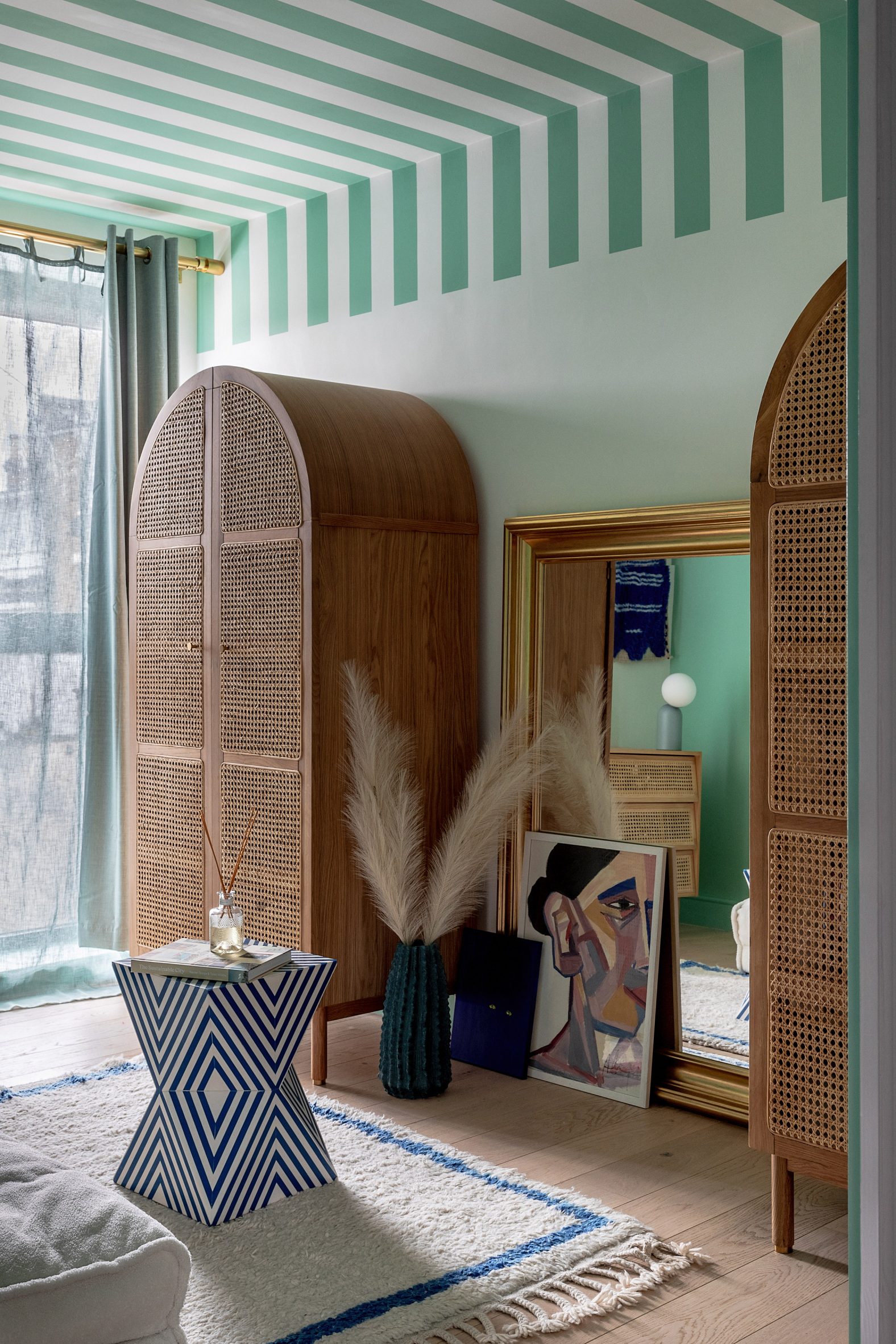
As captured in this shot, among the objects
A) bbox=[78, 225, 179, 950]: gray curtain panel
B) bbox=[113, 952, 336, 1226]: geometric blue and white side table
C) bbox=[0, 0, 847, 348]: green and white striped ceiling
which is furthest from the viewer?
bbox=[78, 225, 179, 950]: gray curtain panel

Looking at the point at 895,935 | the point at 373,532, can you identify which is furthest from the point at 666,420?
the point at 895,935

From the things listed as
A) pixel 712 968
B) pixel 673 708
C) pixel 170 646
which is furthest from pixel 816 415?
pixel 170 646

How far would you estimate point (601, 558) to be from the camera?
331 cm

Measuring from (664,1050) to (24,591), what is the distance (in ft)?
8.30

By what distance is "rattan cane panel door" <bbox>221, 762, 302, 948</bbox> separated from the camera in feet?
10.7

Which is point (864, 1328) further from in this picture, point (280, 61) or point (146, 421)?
point (146, 421)

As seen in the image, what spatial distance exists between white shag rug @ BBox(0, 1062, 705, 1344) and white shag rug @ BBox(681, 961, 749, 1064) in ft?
2.20

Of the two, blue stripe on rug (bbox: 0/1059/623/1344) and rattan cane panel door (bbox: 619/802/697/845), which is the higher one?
rattan cane panel door (bbox: 619/802/697/845)

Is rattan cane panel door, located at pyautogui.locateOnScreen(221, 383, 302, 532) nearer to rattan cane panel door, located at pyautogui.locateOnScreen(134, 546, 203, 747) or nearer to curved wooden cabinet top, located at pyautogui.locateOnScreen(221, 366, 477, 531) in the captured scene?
curved wooden cabinet top, located at pyautogui.locateOnScreen(221, 366, 477, 531)

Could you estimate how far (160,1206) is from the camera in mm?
2482

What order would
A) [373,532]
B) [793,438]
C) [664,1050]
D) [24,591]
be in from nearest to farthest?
[793,438]
[664,1050]
[373,532]
[24,591]

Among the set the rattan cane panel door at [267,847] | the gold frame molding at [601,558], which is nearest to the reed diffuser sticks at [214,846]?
the rattan cane panel door at [267,847]

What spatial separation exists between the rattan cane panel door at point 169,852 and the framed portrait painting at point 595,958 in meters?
0.94

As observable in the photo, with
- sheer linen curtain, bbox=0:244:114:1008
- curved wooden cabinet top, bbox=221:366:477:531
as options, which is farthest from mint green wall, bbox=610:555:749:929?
sheer linen curtain, bbox=0:244:114:1008
